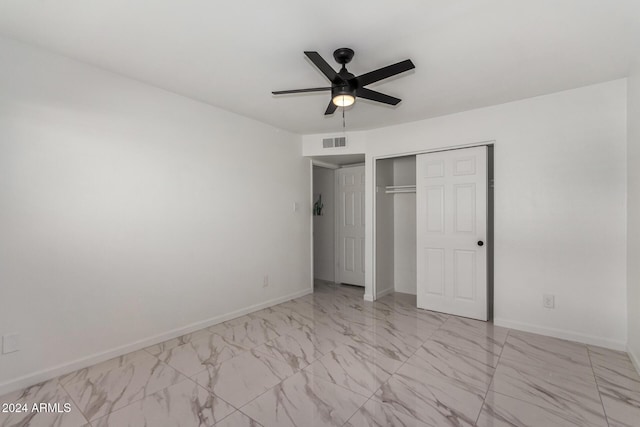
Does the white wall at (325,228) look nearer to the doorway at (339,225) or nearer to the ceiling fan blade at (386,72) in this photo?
the doorway at (339,225)

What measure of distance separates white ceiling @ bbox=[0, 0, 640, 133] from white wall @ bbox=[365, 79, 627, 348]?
33 centimetres

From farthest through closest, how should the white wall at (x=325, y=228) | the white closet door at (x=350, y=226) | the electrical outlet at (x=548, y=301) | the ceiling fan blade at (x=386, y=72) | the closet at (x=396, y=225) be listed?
the white wall at (x=325, y=228) → the white closet door at (x=350, y=226) → the closet at (x=396, y=225) → the electrical outlet at (x=548, y=301) → the ceiling fan blade at (x=386, y=72)

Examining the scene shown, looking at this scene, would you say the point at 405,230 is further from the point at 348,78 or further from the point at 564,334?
the point at 348,78

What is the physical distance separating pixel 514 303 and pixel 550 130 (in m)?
1.88

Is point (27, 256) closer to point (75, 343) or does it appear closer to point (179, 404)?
point (75, 343)

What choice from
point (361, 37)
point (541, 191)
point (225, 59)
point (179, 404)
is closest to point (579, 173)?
point (541, 191)

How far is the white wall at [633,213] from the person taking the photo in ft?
7.91

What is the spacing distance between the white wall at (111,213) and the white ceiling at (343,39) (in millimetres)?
349

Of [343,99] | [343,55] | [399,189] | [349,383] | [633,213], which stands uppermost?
[343,55]

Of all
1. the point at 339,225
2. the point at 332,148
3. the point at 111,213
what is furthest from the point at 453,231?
the point at 111,213

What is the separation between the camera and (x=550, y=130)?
3.10m

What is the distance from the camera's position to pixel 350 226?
5387mm

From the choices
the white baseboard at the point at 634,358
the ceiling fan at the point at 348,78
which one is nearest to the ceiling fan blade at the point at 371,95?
the ceiling fan at the point at 348,78

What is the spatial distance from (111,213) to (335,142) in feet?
9.85
